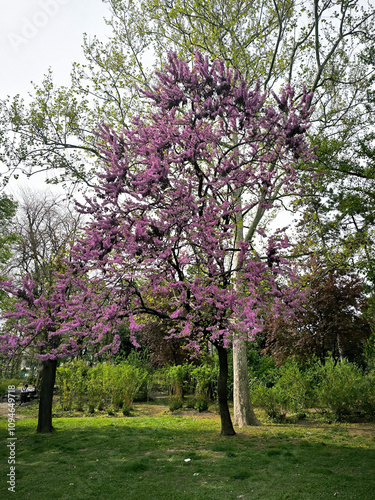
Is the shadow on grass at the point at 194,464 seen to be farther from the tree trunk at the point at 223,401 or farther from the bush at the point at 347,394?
the bush at the point at 347,394

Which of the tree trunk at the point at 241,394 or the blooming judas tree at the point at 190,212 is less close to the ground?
the blooming judas tree at the point at 190,212

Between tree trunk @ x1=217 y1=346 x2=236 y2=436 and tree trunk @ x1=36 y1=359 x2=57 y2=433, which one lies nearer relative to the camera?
tree trunk @ x1=217 y1=346 x2=236 y2=436

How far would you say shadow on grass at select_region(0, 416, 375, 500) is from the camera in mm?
4055

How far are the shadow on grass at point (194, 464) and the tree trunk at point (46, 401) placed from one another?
27cm

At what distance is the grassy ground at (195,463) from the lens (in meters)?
4.06

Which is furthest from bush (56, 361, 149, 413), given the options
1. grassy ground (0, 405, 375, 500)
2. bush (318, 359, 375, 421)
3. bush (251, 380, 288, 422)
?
bush (318, 359, 375, 421)

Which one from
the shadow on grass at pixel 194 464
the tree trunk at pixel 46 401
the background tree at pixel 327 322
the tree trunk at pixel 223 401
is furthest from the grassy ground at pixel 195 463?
the background tree at pixel 327 322

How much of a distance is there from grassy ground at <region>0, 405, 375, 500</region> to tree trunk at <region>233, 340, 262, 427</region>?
45cm

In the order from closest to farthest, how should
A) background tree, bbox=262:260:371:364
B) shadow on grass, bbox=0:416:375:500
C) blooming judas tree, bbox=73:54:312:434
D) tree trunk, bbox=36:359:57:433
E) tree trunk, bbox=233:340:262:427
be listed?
shadow on grass, bbox=0:416:375:500 → blooming judas tree, bbox=73:54:312:434 → tree trunk, bbox=36:359:57:433 → tree trunk, bbox=233:340:262:427 → background tree, bbox=262:260:371:364

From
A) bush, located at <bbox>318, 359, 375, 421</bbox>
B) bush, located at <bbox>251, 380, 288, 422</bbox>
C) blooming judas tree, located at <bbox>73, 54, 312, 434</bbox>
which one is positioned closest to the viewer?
blooming judas tree, located at <bbox>73, 54, 312, 434</bbox>

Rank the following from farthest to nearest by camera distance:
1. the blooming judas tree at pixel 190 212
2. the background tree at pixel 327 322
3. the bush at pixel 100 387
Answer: the bush at pixel 100 387
the background tree at pixel 327 322
the blooming judas tree at pixel 190 212

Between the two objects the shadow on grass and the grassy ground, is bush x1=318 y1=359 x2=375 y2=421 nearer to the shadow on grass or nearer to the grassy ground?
the grassy ground

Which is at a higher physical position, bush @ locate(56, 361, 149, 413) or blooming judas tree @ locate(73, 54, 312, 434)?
blooming judas tree @ locate(73, 54, 312, 434)

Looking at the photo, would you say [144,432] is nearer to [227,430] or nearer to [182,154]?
[227,430]
